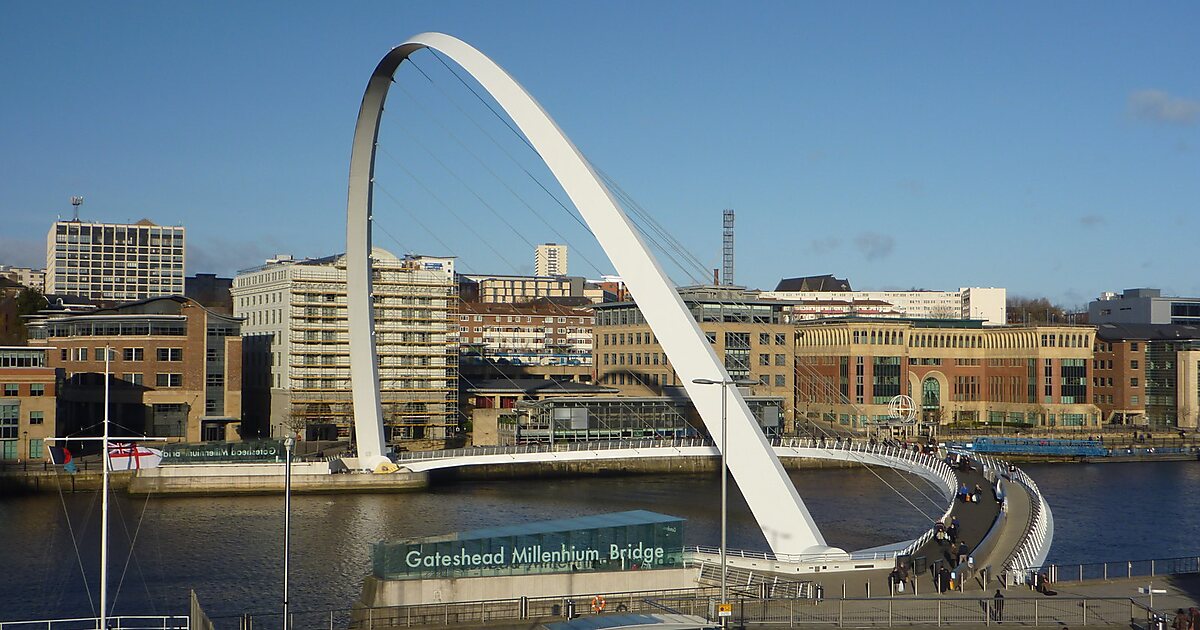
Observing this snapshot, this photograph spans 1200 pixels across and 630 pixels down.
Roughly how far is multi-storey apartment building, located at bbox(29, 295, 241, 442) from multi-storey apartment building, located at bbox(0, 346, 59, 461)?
5725 mm

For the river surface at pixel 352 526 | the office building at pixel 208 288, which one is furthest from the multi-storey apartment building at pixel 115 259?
the river surface at pixel 352 526

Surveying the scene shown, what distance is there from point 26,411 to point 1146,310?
82616 mm

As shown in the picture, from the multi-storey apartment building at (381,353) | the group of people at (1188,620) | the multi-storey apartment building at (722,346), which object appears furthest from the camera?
the multi-storey apartment building at (722,346)

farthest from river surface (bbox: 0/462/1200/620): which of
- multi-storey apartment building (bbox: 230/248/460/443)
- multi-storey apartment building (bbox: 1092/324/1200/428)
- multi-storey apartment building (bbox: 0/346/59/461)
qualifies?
multi-storey apartment building (bbox: 1092/324/1200/428)

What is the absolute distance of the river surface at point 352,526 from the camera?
26438mm

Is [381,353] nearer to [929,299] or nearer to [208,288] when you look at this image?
[208,288]

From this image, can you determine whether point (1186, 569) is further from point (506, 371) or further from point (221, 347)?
point (506, 371)

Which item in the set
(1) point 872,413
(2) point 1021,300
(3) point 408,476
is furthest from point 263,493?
(2) point 1021,300

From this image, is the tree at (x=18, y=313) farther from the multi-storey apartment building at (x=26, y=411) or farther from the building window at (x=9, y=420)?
the building window at (x=9, y=420)

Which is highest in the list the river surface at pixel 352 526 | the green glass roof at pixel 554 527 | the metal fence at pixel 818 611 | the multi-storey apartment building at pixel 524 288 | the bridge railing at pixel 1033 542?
the multi-storey apartment building at pixel 524 288

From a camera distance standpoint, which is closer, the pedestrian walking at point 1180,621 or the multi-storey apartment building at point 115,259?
the pedestrian walking at point 1180,621

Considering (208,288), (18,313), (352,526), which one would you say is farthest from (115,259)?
(352,526)

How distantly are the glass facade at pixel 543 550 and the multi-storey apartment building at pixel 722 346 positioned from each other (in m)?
39.0

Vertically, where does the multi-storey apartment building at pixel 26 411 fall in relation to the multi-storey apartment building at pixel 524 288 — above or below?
below
